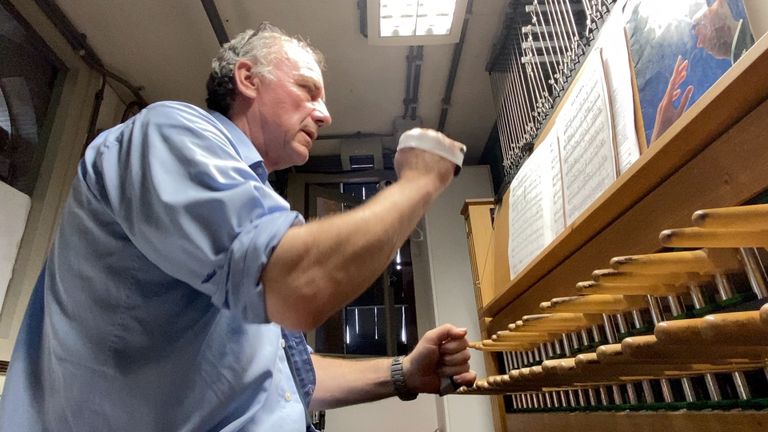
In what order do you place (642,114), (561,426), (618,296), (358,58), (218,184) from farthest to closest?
(358,58) → (561,426) → (642,114) → (618,296) → (218,184)

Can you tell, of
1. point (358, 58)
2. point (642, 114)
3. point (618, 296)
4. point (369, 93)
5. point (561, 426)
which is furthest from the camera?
point (369, 93)

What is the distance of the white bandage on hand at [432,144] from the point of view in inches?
27.6

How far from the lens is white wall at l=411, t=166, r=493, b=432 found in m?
2.43

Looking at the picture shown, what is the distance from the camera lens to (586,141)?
107cm

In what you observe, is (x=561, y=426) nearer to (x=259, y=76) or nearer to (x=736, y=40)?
(x=736, y=40)

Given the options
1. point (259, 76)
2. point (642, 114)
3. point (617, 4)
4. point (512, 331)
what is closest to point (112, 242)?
point (259, 76)

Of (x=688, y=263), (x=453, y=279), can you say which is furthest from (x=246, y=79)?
(x=453, y=279)

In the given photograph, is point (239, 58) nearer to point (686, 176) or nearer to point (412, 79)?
point (686, 176)

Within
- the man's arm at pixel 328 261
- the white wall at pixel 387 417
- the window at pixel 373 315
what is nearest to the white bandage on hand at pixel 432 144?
the man's arm at pixel 328 261

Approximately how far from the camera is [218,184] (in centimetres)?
57

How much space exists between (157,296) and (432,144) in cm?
43

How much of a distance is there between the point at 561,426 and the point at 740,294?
608mm

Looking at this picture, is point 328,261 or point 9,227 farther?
point 9,227

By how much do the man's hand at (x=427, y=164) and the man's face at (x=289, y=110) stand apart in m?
0.37
